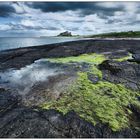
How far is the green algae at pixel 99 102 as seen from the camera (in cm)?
647

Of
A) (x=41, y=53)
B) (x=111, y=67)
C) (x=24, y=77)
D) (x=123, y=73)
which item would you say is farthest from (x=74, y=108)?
(x=41, y=53)

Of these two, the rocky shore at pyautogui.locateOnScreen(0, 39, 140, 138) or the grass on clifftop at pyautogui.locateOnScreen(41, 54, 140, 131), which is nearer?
the rocky shore at pyautogui.locateOnScreen(0, 39, 140, 138)

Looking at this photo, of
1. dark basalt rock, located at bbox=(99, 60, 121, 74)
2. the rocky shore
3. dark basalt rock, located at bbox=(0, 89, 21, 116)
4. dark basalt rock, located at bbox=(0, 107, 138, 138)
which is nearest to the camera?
dark basalt rock, located at bbox=(0, 107, 138, 138)

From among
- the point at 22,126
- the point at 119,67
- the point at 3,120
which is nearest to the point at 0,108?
the point at 3,120

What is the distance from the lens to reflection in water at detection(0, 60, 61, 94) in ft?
31.0

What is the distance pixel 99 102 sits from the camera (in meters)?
7.56

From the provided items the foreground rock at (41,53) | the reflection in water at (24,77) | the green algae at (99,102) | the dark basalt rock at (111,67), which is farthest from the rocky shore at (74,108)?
the foreground rock at (41,53)

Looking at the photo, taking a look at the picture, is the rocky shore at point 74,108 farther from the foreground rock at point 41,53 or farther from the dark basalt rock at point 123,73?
the foreground rock at point 41,53

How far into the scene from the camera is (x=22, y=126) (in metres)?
5.83

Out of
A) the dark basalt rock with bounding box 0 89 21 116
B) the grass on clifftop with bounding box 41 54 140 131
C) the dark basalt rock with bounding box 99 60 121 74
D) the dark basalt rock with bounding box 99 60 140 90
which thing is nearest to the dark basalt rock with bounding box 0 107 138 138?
the grass on clifftop with bounding box 41 54 140 131

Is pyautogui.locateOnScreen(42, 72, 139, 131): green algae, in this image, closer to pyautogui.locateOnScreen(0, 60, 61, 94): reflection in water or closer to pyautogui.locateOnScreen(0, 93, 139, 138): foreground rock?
pyautogui.locateOnScreen(0, 93, 139, 138): foreground rock

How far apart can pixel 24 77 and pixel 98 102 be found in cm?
515

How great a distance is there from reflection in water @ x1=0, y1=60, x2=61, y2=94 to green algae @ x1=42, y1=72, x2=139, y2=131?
2161mm

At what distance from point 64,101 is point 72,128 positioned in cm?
173
